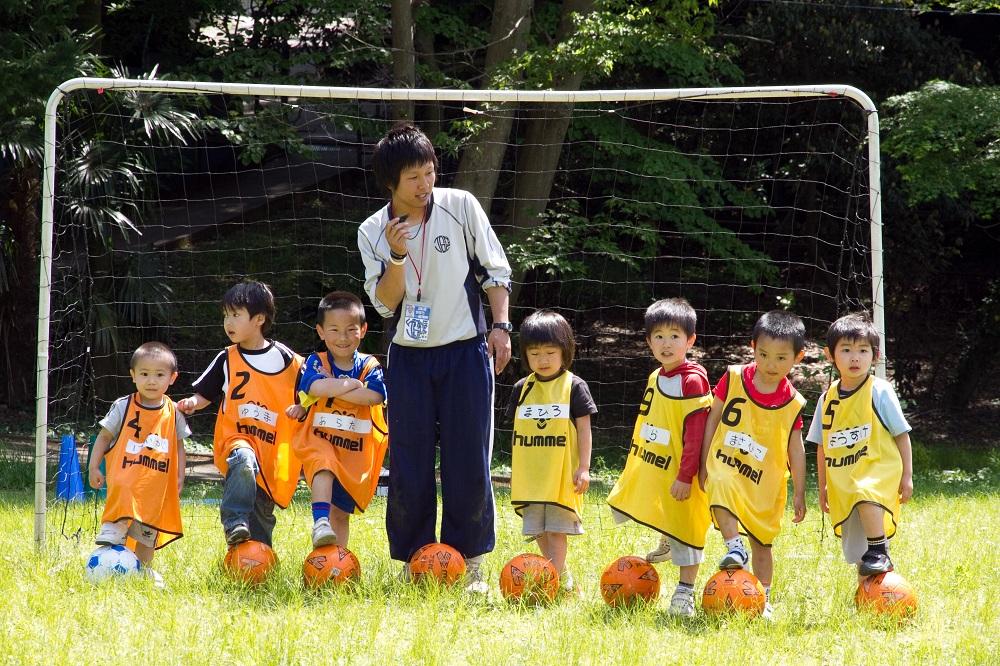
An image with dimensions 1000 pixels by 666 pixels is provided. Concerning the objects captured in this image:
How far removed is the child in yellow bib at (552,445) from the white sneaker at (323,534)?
0.84 meters

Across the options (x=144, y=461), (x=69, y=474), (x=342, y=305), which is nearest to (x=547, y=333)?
(x=342, y=305)

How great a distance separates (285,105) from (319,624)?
24.8 feet

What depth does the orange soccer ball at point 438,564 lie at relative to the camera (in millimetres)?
4688

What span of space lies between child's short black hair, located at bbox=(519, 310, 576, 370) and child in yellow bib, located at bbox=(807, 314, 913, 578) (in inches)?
46.1

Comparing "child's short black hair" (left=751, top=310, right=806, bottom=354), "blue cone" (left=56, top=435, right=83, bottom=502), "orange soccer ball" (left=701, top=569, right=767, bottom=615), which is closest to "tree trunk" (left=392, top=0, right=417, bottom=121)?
"blue cone" (left=56, top=435, right=83, bottom=502)

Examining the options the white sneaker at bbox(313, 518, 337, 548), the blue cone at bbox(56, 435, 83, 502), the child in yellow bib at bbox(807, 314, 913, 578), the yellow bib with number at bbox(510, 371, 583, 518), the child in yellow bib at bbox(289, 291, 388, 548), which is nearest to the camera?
the child in yellow bib at bbox(807, 314, 913, 578)

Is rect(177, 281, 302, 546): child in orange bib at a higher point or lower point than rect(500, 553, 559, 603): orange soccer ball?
higher

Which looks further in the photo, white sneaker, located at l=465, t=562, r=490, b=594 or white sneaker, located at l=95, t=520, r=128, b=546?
white sneaker, located at l=95, t=520, r=128, b=546

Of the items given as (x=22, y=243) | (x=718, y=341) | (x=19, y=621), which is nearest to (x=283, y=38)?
(x=22, y=243)

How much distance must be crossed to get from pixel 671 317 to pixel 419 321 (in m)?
1.12

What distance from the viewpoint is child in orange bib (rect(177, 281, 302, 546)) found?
502 cm

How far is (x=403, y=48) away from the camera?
11.1 m

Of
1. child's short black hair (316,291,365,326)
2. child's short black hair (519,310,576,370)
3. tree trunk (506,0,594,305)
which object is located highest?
tree trunk (506,0,594,305)

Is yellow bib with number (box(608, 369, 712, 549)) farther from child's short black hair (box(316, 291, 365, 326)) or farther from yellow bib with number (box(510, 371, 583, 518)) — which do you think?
child's short black hair (box(316, 291, 365, 326))
